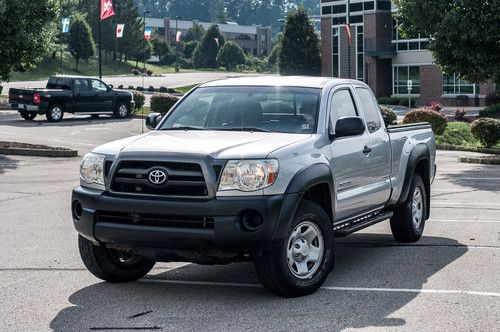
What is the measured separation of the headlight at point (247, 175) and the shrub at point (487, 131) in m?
24.7

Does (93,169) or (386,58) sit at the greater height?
(386,58)

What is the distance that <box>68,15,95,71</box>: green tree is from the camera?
328 feet

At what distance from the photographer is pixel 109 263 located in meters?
8.71

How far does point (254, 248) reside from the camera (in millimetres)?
7688

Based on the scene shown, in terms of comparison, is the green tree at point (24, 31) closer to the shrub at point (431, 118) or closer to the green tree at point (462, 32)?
the green tree at point (462, 32)

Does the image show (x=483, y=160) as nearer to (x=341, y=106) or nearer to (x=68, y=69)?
(x=341, y=106)

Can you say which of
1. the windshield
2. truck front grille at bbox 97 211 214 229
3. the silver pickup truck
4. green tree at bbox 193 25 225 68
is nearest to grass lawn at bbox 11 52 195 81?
green tree at bbox 193 25 225 68

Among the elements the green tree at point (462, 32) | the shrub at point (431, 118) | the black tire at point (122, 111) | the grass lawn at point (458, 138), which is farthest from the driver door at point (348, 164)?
the black tire at point (122, 111)

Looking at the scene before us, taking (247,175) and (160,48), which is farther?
(160,48)

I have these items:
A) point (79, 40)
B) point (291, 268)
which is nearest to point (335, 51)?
point (79, 40)

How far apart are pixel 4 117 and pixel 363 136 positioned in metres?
33.4

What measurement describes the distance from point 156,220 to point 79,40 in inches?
3732

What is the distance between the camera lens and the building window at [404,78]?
7831cm

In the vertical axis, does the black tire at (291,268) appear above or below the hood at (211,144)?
below
